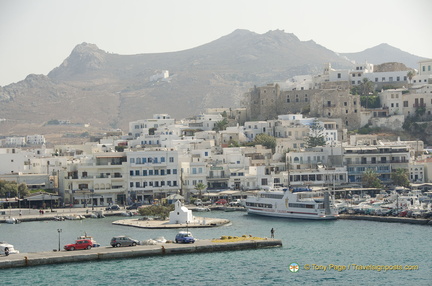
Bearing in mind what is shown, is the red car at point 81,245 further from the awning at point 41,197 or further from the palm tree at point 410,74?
the palm tree at point 410,74

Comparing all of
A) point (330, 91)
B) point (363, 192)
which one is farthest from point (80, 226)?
point (330, 91)

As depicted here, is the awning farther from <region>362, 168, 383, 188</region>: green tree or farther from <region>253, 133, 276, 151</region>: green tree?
<region>362, 168, 383, 188</region>: green tree

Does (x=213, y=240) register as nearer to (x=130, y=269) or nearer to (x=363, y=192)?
(x=130, y=269)

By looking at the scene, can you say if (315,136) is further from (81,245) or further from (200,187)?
(81,245)

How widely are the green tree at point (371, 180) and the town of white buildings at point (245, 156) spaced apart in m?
1.27

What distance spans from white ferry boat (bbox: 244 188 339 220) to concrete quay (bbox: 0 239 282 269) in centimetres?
1483

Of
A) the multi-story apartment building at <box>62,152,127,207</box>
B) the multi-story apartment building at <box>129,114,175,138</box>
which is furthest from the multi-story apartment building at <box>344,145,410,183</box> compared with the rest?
the multi-story apartment building at <box>129,114,175,138</box>

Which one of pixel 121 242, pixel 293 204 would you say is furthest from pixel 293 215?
pixel 121 242

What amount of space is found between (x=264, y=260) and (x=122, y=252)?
6.70 m

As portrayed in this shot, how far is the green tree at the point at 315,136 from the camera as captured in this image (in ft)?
278

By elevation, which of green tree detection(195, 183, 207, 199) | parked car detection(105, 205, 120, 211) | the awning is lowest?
parked car detection(105, 205, 120, 211)

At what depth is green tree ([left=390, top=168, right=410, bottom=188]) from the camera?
76.4 m

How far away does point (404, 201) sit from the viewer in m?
66.3

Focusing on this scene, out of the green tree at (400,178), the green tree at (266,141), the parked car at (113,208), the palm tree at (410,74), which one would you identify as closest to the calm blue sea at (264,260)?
the parked car at (113,208)
